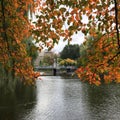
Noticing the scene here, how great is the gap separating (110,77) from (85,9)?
108cm

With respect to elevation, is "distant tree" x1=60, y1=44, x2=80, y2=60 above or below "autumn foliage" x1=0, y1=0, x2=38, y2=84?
above

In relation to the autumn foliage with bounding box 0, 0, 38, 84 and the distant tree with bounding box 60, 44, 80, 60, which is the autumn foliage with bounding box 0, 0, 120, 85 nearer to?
the autumn foliage with bounding box 0, 0, 38, 84

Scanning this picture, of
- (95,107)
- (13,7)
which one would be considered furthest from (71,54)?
(13,7)

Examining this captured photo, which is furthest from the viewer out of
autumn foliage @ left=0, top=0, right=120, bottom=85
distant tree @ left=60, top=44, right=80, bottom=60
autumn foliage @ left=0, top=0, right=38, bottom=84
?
distant tree @ left=60, top=44, right=80, bottom=60

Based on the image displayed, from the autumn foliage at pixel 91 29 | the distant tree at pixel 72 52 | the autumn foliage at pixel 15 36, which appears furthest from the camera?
the distant tree at pixel 72 52

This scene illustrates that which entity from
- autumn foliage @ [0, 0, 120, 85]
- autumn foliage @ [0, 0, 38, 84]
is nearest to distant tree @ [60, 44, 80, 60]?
autumn foliage @ [0, 0, 38, 84]

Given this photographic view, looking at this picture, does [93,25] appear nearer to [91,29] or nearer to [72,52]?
[91,29]

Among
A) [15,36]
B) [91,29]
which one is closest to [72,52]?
[15,36]

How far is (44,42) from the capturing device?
4742 mm

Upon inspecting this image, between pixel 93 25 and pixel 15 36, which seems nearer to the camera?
pixel 93 25

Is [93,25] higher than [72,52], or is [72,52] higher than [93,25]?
[72,52]

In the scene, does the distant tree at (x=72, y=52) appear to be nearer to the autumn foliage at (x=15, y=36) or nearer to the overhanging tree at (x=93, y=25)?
the autumn foliage at (x=15, y=36)

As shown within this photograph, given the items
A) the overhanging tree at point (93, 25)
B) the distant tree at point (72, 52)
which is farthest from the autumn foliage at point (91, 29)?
the distant tree at point (72, 52)

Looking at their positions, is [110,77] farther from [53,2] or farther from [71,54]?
[71,54]
